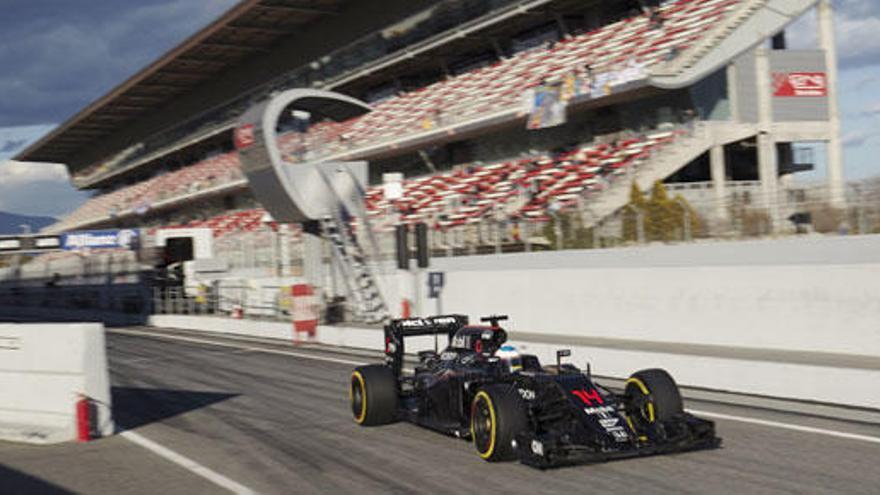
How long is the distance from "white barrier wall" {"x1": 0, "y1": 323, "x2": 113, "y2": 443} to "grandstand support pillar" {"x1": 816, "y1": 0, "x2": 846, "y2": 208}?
76.4ft

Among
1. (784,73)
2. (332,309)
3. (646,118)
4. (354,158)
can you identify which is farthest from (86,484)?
(354,158)

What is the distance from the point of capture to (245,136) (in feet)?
94.2

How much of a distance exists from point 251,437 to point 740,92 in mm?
21350

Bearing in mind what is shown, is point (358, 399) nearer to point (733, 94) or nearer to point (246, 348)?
point (246, 348)

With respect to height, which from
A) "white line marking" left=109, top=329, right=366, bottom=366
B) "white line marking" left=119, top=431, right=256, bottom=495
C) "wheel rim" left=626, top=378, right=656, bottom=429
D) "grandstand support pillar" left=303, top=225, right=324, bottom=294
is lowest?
"white line marking" left=119, top=431, right=256, bottom=495

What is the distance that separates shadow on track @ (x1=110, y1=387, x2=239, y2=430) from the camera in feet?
41.7

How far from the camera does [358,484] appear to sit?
26.8 feet

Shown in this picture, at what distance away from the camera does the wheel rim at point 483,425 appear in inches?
344

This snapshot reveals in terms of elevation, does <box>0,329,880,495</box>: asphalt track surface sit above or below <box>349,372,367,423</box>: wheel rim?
below

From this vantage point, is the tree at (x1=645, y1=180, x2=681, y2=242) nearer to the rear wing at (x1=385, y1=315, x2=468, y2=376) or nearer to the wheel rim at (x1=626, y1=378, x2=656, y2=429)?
the rear wing at (x1=385, y1=315, x2=468, y2=376)

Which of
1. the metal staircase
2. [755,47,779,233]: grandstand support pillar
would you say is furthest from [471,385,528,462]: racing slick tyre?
[755,47,779,233]: grandstand support pillar

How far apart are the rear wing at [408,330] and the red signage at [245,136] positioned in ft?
56.8

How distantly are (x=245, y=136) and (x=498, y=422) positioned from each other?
21624mm

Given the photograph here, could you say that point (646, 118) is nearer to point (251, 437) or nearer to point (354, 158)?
point (354, 158)
